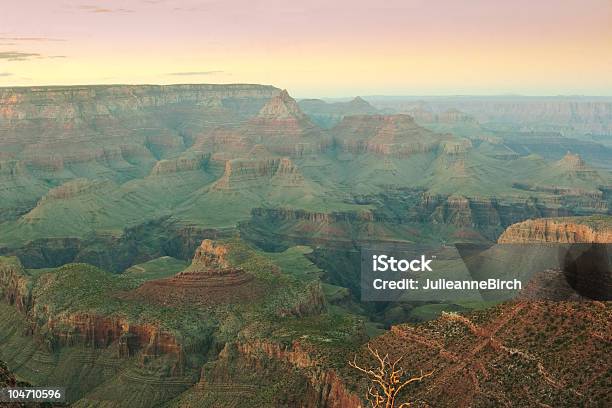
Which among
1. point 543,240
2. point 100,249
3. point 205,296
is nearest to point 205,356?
point 205,296

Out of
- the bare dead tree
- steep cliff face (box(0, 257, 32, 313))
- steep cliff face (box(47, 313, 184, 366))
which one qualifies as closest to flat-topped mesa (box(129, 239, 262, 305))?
steep cliff face (box(47, 313, 184, 366))

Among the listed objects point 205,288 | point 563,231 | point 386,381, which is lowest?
point 205,288

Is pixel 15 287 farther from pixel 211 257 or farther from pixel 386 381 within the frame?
pixel 386 381

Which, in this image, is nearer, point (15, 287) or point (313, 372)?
point (313, 372)

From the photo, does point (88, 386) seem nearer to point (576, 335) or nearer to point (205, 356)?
point (205, 356)

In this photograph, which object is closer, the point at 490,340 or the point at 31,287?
the point at 490,340
